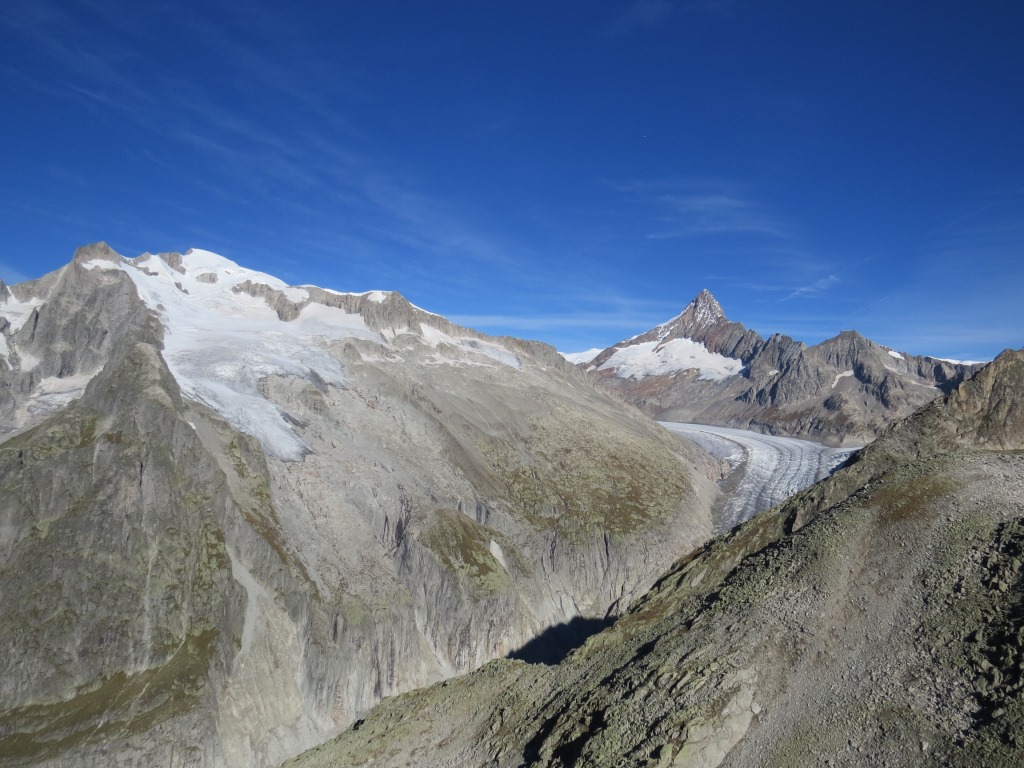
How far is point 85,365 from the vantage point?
317 feet

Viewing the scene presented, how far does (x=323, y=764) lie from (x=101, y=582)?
2479 cm

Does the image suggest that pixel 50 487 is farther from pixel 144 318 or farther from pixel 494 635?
pixel 144 318

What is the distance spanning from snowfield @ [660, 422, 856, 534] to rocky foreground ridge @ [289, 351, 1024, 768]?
75.7 m

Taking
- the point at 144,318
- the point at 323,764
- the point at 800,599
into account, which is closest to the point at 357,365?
the point at 144,318

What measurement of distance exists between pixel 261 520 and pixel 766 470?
13314 centimetres

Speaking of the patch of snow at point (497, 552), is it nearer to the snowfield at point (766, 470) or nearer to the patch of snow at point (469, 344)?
the snowfield at point (766, 470)

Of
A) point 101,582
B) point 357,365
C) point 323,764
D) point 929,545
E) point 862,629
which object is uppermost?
point 357,365

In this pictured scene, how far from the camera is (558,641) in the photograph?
7562 cm

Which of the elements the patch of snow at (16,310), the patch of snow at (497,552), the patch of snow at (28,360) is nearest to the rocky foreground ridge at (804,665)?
the patch of snow at (497,552)

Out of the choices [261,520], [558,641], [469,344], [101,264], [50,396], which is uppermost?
[101,264]

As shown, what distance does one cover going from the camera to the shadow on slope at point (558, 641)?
232ft

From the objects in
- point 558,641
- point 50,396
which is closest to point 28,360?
point 50,396

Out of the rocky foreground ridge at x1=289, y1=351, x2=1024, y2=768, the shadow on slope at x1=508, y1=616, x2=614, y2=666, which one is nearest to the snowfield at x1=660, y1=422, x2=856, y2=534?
the shadow on slope at x1=508, y1=616, x2=614, y2=666

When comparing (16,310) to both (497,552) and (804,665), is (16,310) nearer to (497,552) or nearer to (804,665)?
(497,552)
